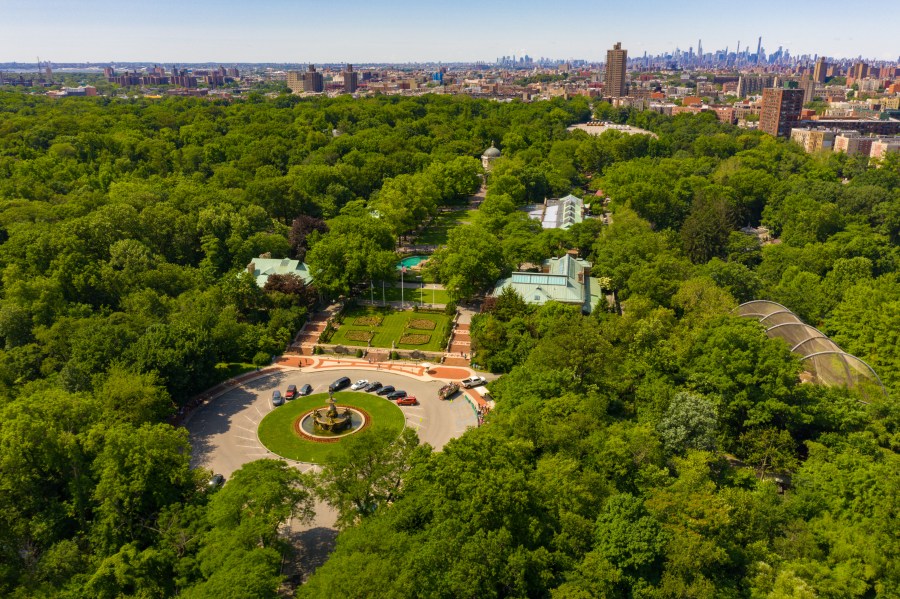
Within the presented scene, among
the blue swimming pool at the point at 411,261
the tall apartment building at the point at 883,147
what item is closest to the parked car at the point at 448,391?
the blue swimming pool at the point at 411,261

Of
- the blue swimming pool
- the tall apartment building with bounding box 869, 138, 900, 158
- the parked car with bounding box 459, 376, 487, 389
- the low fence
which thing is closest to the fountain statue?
the parked car with bounding box 459, 376, 487, 389

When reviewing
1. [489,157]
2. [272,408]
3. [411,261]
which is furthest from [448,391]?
[489,157]

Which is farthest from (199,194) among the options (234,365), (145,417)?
(145,417)

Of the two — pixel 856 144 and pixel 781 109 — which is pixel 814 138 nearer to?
pixel 856 144

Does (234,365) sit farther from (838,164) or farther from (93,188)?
(838,164)

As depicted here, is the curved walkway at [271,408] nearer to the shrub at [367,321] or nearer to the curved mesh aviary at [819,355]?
the shrub at [367,321]

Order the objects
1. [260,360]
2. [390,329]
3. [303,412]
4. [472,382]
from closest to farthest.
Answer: [303,412], [472,382], [260,360], [390,329]

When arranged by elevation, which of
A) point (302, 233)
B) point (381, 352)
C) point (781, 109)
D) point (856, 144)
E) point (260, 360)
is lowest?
point (381, 352)
